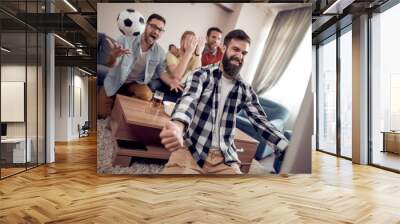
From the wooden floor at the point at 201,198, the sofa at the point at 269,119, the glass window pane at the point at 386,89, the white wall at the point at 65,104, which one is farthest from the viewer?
the white wall at the point at 65,104

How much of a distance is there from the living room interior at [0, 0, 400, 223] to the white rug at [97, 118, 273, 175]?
128 millimetres

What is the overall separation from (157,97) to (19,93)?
2.86m

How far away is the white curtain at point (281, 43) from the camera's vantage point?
6.12 m

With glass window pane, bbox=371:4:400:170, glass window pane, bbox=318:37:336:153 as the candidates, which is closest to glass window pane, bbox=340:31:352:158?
glass window pane, bbox=318:37:336:153

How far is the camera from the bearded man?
5934mm

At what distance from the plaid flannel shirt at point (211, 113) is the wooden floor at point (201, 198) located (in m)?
0.52

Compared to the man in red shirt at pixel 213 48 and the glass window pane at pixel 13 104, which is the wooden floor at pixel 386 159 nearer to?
the man in red shirt at pixel 213 48

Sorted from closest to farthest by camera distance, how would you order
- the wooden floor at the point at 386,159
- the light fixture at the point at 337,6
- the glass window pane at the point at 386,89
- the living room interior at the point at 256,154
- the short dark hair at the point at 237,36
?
1. the living room interior at the point at 256,154
2. the short dark hair at the point at 237,36
3. the light fixture at the point at 337,6
4. the glass window pane at the point at 386,89
5. the wooden floor at the point at 386,159

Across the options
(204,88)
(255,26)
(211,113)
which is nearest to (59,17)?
(204,88)

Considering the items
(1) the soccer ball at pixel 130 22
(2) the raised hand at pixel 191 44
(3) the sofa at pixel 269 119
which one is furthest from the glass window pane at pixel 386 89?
(1) the soccer ball at pixel 130 22

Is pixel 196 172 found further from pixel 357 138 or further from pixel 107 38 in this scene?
pixel 357 138

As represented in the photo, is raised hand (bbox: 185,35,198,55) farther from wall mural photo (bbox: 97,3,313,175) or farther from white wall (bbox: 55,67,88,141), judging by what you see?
white wall (bbox: 55,67,88,141)

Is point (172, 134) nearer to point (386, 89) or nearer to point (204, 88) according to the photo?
point (204, 88)

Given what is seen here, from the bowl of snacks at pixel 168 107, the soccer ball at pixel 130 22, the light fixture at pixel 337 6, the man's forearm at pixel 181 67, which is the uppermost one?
the light fixture at pixel 337 6
